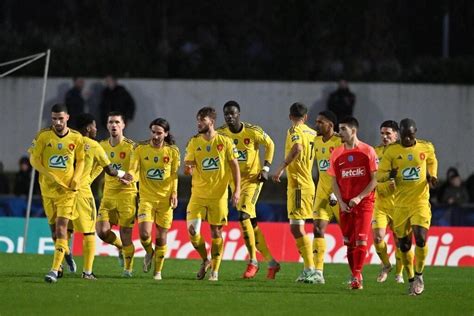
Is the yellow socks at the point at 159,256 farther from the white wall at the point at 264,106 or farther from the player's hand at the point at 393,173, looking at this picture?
the white wall at the point at 264,106

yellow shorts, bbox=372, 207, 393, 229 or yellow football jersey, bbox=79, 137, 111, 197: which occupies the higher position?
yellow football jersey, bbox=79, 137, 111, 197

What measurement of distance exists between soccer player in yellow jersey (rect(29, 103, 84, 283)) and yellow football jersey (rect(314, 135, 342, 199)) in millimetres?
3808

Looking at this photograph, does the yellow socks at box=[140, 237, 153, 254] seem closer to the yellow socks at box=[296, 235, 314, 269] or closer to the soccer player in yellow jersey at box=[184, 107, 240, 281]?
the soccer player in yellow jersey at box=[184, 107, 240, 281]

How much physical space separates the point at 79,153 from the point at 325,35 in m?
15.4

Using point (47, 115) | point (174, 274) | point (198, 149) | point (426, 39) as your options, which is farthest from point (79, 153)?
point (426, 39)

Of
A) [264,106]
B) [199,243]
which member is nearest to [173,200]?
[199,243]

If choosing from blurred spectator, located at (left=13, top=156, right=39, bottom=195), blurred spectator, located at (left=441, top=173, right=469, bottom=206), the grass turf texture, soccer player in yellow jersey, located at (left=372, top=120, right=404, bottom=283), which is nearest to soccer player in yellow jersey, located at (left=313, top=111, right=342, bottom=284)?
the grass turf texture

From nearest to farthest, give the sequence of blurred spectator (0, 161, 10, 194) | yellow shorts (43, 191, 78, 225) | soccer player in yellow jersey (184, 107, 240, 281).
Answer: yellow shorts (43, 191, 78, 225), soccer player in yellow jersey (184, 107, 240, 281), blurred spectator (0, 161, 10, 194)

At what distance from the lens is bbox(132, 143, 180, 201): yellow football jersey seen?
2144 centimetres

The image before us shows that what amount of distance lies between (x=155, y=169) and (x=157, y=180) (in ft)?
0.58

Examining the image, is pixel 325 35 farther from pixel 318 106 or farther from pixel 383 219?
pixel 383 219

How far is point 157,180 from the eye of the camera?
→ 70.3 feet

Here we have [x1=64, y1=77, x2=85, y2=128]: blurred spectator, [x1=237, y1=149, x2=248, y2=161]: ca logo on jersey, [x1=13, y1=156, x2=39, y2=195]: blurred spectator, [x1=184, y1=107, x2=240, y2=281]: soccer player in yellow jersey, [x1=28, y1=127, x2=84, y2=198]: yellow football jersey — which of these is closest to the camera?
[x1=28, y1=127, x2=84, y2=198]: yellow football jersey

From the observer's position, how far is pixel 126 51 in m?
34.8
